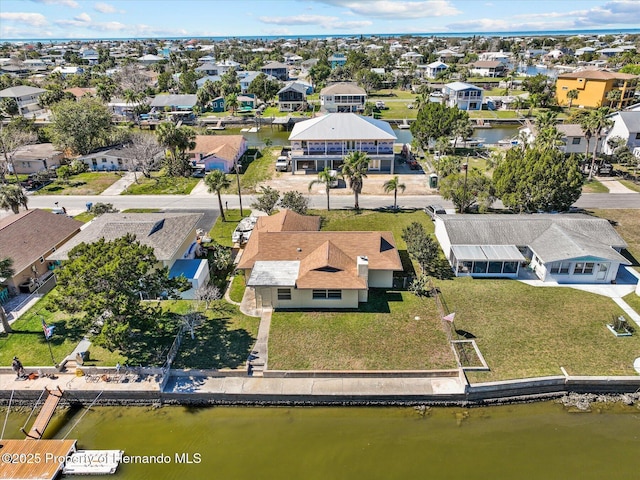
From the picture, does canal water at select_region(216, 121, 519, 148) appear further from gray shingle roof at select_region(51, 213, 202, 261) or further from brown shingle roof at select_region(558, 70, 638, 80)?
gray shingle roof at select_region(51, 213, 202, 261)

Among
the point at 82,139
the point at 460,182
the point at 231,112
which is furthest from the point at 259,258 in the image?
the point at 231,112

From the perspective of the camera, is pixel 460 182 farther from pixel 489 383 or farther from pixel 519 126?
pixel 519 126

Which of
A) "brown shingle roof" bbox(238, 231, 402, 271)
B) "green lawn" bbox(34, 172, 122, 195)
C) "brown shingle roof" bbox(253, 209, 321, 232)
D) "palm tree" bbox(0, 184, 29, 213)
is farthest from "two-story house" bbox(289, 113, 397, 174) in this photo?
"palm tree" bbox(0, 184, 29, 213)

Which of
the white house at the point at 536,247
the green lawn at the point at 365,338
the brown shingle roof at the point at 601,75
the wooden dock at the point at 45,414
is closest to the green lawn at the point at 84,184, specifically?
the wooden dock at the point at 45,414

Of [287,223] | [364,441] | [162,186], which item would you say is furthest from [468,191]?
[162,186]

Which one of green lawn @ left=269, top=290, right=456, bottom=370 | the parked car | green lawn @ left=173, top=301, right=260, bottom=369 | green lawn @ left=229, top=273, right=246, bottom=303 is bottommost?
green lawn @ left=229, top=273, right=246, bottom=303

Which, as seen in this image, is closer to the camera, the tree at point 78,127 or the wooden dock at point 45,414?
the wooden dock at point 45,414

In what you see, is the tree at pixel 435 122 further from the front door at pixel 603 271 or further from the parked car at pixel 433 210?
the front door at pixel 603 271
